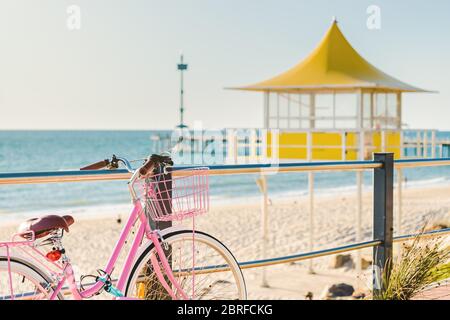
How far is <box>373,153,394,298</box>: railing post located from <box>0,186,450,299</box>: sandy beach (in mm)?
8327

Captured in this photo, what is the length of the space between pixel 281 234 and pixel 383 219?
760 inches

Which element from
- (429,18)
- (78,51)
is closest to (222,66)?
(78,51)

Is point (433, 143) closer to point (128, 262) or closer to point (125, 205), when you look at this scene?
point (125, 205)

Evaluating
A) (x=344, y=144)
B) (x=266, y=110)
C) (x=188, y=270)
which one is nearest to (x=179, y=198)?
(x=188, y=270)

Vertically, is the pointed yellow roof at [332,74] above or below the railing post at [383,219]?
Answer: above

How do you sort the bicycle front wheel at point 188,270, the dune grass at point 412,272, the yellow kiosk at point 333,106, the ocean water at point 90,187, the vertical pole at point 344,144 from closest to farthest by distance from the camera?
the bicycle front wheel at point 188,270 → the dune grass at point 412,272 → the vertical pole at point 344,144 → the yellow kiosk at point 333,106 → the ocean water at point 90,187

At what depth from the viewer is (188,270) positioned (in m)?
3.41

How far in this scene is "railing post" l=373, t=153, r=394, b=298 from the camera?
186 inches

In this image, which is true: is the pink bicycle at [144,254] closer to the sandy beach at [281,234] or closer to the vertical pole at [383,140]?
the sandy beach at [281,234]

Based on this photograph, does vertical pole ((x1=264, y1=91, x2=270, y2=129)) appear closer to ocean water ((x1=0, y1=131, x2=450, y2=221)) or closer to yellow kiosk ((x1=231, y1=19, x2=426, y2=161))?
yellow kiosk ((x1=231, y1=19, x2=426, y2=161))

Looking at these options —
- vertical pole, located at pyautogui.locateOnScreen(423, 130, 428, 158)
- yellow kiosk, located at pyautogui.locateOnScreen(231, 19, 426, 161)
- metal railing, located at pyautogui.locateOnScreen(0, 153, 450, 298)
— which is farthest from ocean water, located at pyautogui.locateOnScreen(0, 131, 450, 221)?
metal railing, located at pyautogui.locateOnScreen(0, 153, 450, 298)

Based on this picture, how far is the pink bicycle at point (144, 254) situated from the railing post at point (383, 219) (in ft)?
4.89

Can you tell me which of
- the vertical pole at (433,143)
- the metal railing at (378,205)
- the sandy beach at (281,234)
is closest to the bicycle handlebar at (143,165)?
the metal railing at (378,205)

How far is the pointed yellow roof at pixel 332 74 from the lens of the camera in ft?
65.3
